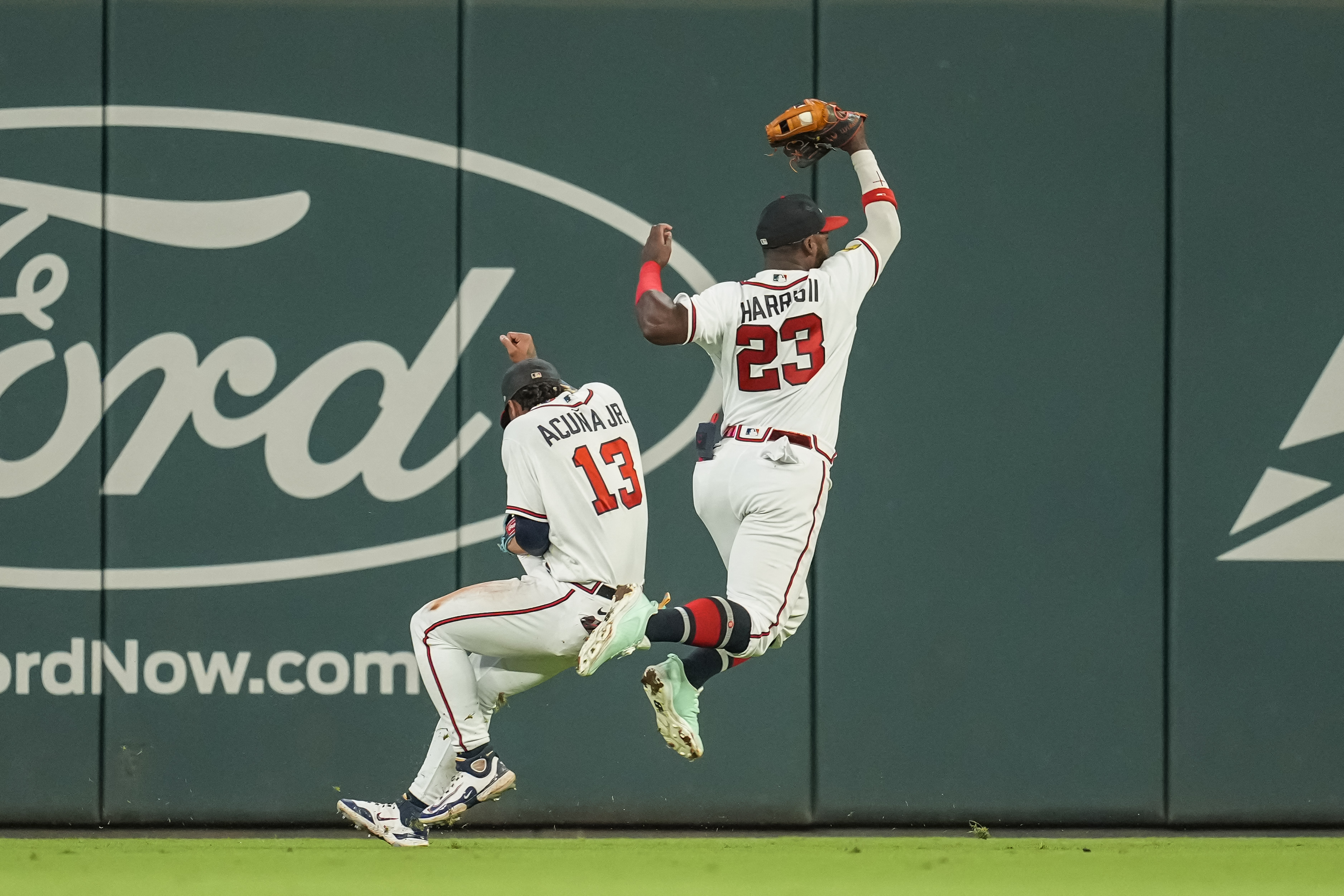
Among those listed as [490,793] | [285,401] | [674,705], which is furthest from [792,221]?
[285,401]

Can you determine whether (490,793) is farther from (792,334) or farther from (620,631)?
(792,334)

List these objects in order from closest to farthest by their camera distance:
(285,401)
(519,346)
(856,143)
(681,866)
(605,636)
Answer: (605,636) < (856,143) < (519,346) < (681,866) < (285,401)

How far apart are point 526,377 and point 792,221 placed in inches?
37.8

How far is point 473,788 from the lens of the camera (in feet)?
13.5

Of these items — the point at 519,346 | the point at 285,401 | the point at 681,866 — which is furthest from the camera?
the point at 285,401

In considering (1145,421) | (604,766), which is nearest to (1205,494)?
(1145,421)

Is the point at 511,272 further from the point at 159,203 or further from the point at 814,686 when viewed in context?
the point at 814,686

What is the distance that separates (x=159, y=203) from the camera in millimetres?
5449

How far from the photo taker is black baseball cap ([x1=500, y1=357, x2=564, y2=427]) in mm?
4191

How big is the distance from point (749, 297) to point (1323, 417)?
9.53 ft

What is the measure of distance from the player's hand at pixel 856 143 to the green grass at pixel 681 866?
2511 mm

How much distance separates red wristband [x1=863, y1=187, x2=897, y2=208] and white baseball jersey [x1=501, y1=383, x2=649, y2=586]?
40.9 inches

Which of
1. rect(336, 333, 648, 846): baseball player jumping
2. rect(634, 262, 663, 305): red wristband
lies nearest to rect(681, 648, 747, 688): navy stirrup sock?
rect(336, 333, 648, 846): baseball player jumping

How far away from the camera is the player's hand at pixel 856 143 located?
430cm
